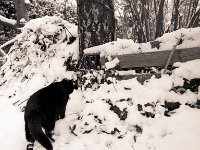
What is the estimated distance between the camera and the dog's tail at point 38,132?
10.0ft

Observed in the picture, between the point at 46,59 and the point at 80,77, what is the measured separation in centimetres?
102

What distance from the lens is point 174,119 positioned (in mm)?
3088

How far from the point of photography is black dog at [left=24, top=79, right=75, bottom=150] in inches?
123

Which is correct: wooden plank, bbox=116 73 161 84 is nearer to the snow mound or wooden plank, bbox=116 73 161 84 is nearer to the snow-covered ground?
the snow-covered ground

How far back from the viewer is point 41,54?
525 centimetres

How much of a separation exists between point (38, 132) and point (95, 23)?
182 cm

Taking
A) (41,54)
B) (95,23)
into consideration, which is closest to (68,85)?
(95,23)

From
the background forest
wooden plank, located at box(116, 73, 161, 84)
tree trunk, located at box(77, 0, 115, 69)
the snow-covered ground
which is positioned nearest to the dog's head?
the snow-covered ground

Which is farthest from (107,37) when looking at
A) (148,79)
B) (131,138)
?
(131,138)

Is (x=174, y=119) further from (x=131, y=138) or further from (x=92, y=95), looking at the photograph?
(x=92, y=95)

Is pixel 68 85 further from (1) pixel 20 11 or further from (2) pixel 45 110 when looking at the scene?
(1) pixel 20 11

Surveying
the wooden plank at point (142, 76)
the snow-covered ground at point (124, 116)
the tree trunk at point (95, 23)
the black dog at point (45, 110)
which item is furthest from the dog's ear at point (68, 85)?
the wooden plank at point (142, 76)

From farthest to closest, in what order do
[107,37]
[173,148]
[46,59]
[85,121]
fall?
[46,59], [107,37], [85,121], [173,148]

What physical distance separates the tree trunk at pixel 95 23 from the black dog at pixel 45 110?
0.61 m
